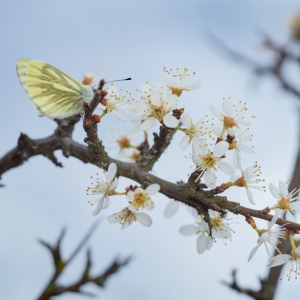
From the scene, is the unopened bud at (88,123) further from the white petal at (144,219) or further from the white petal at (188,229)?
the white petal at (188,229)

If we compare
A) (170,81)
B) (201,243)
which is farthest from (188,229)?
(170,81)

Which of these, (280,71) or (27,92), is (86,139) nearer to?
(27,92)

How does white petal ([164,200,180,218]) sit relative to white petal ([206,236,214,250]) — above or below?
above

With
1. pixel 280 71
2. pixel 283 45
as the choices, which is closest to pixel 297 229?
pixel 280 71

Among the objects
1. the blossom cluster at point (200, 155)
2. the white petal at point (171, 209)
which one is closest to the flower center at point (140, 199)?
the blossom cluster at point (200, 155)

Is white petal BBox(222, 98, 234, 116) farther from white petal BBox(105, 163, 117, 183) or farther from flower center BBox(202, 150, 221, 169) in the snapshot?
white petal BBox(105, 163, 117, 183)

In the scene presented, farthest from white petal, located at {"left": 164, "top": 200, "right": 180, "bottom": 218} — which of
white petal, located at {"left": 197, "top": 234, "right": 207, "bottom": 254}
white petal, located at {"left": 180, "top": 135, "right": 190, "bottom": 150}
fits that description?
white petal, located at {"left": 180, "top": 135, "right": 190, "bottom": 150}
